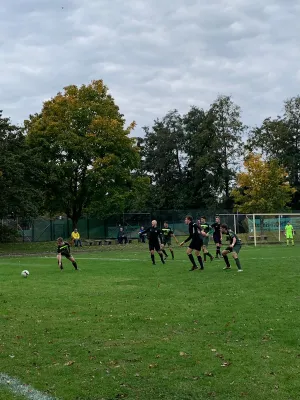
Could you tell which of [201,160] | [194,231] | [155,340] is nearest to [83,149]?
[194,231]

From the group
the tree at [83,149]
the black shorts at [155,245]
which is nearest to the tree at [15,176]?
the tree at [83,149]

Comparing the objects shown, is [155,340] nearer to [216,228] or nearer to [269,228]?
[216,228]

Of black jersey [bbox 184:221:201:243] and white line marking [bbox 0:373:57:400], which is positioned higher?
black jersey [bbox 184:221:201:243]

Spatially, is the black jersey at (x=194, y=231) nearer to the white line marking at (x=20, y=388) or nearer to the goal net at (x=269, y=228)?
the white line marking at (x=20, y=388)

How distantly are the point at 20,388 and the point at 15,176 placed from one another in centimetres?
2736

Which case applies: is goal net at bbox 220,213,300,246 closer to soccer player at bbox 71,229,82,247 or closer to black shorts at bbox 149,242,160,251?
soccer player at bbox 71,229,82,247

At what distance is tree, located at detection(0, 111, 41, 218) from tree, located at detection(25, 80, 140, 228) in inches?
132

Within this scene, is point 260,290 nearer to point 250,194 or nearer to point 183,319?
point 183,319

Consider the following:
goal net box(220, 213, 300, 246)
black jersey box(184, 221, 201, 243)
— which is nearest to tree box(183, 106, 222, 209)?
goal net box(220, 213, 300, 246)

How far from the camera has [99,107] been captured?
41.7 m

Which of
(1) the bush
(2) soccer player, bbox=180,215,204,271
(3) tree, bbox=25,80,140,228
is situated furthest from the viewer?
(3) tree, bbox=25,80,140,228

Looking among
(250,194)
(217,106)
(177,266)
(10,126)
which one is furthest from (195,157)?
(177,266)

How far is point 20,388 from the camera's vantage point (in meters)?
5.03

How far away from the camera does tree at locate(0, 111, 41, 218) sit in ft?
100
